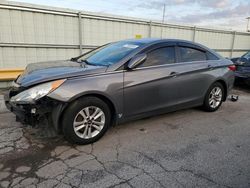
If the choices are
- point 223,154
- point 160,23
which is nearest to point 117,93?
point 223,154

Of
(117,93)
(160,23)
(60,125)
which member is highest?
(160,23)

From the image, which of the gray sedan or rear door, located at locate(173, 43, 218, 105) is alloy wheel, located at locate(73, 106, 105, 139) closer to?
the gray sedan

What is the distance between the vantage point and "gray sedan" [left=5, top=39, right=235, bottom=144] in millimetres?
2906

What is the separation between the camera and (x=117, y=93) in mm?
3293

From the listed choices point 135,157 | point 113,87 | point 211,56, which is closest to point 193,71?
point 211,56

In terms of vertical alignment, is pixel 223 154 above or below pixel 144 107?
below

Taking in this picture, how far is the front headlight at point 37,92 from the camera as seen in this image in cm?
284

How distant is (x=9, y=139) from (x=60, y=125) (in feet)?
3.20

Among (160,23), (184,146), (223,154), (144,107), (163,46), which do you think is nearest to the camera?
(223,154)

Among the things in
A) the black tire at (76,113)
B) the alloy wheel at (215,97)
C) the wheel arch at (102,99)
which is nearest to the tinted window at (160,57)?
the wheel arch at (102,99)

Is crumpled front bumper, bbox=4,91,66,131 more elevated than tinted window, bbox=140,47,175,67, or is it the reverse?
tinted window, bbox=140,47,175,67

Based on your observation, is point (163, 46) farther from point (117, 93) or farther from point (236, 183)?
point (236, 183)

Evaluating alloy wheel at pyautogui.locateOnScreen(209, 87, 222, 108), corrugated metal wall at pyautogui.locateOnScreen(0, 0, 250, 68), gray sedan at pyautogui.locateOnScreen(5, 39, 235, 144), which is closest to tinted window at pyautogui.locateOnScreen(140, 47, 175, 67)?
gray sedan at pyautogui.locateOnScreen(5, 39, 235, 144)

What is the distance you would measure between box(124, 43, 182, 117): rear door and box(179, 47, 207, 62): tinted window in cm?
23
